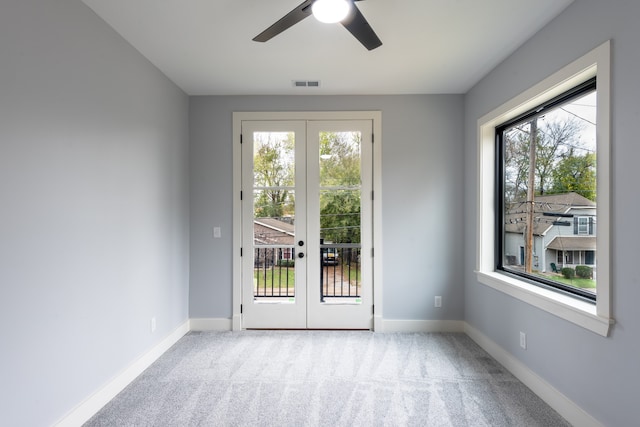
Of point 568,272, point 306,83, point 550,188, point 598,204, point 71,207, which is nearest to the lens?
point 598,204

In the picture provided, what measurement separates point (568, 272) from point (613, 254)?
0.59 metres

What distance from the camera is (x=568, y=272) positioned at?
221 cm

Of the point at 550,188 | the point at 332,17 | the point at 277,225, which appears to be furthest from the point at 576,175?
the point at 277,225

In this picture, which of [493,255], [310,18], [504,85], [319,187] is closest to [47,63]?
[310,18]

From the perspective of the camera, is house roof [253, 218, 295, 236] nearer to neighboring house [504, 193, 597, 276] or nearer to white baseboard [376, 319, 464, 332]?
white baseboard [376, 319, 464, 332]

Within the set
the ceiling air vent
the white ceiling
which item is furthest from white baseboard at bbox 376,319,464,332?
the ceiling air vent

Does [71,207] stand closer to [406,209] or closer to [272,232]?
[272,232]

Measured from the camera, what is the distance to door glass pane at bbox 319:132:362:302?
3.54 m

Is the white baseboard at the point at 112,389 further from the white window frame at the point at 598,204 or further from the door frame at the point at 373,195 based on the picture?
the white window frame at the point at 598,204

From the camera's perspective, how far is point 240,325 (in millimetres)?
3523

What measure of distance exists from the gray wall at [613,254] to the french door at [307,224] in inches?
61.0

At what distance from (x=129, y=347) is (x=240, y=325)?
1.22 metres

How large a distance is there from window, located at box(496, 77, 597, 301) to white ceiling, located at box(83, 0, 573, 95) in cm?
63

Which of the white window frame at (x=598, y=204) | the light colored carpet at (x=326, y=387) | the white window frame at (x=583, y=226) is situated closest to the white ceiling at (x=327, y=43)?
the white window frame at (x=598, y=204)
